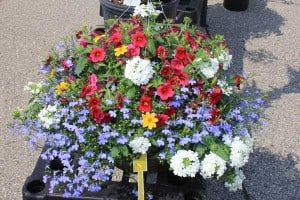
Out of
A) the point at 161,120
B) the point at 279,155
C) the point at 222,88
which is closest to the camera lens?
the point at 161,120

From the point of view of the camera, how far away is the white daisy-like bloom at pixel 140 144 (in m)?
1.74

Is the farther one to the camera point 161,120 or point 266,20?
point 266,20

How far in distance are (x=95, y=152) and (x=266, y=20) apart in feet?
11.3

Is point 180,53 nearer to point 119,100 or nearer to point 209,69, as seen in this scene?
point 209,69

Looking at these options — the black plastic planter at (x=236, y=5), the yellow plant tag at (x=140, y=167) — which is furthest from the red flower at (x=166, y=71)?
the black plastic planter at (x=236, y=5)

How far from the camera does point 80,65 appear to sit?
1945mm

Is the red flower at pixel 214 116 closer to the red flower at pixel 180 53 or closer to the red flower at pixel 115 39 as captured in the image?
the red flower at pixel 180 53

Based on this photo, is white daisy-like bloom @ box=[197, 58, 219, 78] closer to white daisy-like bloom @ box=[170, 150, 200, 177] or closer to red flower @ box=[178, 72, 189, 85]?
red flower @ box=[178, 72, 189, 85]

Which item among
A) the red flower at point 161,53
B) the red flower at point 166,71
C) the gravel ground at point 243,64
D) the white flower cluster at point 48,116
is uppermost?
the red flower at point 161,53

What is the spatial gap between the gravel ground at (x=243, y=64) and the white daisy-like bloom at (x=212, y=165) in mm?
943

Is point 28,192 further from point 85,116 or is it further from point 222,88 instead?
point 222,88

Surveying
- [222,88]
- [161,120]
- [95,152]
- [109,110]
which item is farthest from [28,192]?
[222,88]

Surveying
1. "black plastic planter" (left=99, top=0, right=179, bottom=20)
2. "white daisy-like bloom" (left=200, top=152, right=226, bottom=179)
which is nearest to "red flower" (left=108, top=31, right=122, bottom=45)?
"white daisy-like bloom" (left=200, top=152, right=226, bottom=179)

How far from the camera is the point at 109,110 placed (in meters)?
1.81
